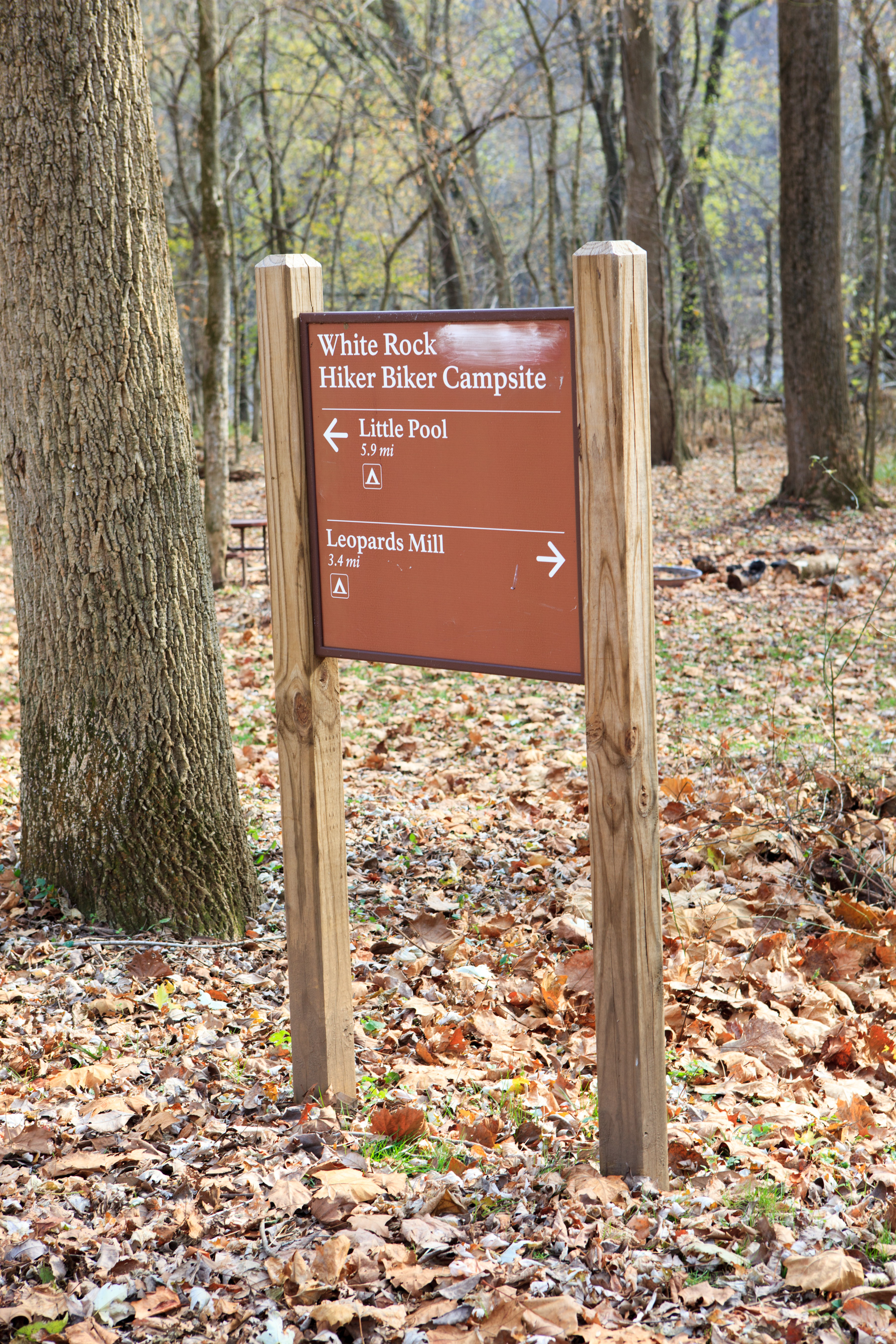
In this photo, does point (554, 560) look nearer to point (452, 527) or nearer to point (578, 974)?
point (452, 527)

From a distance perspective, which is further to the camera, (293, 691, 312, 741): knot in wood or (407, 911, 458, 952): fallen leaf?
(407, 911, 458, 952): fallen leaf

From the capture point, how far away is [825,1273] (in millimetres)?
2354

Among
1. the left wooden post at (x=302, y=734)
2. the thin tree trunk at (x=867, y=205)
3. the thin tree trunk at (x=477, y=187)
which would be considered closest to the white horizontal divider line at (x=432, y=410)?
the left wooden post at (x=302, y=734)

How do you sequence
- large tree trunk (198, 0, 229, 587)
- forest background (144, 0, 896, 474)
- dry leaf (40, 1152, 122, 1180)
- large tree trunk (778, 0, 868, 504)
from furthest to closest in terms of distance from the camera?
forest background (144, 0, 896, 474) < large tree trunk (778, 0, 868, 504) < large tree trunk (198, 0, 229, 587) < dry leaf (40, 1152, 122, 1180)

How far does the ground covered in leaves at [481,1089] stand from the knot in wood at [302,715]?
3.44ft

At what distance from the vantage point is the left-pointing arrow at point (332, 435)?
294 centimetres

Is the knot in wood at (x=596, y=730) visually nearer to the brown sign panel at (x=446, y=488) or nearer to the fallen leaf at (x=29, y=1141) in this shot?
the brown sign panel at (x=446, y=488)

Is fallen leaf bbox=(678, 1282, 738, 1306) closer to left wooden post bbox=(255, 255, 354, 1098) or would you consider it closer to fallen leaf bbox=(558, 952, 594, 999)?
left wooden post bbox=(255, 255, 354, 1098)

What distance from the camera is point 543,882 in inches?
189

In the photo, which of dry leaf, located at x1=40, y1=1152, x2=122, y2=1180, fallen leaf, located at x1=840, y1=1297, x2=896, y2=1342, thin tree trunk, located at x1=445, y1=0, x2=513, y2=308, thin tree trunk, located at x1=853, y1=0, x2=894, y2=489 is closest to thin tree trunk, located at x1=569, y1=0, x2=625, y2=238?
thin tree trunk, located at x1=445, y1=0, x2=513, y2=308

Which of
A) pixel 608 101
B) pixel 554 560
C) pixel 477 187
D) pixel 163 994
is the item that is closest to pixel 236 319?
pixel 477 187

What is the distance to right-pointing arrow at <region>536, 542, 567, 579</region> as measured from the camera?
8.53 feet

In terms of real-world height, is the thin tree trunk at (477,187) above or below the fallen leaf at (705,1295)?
above

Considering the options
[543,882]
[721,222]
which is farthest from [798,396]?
[721,222]
